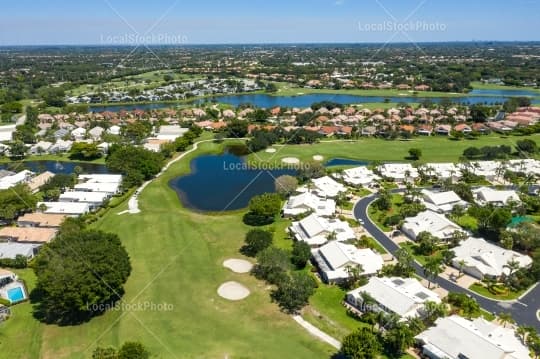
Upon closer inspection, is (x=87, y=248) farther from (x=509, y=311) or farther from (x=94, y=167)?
(x=94, y=167)

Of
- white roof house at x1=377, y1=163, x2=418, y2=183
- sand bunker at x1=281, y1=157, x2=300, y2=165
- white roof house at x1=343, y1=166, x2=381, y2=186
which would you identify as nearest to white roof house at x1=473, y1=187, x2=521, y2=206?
white roof house at x1=377, y1=163, x2=418, y2=183

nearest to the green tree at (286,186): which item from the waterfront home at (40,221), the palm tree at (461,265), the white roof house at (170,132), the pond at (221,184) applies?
the pond at (221,184)

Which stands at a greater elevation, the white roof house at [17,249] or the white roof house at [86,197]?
the white roof house at [86,197]

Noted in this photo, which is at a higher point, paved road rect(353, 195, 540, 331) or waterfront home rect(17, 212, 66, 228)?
waterfront home rect(17, 212, 66, 228)

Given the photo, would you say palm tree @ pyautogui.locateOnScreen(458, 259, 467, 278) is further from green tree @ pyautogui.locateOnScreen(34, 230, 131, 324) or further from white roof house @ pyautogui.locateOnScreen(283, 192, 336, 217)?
green tree @ pyautogui.locateOnScreen(34, 230, 131, 324)

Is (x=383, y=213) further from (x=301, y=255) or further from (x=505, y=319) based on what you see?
(x=505, y=319)

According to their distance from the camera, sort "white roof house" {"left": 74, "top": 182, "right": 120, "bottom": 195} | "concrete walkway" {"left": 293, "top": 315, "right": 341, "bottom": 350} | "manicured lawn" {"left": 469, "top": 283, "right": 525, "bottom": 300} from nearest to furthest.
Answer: "concrete walkway" {"left": 293, "top": 315, "right": 341, "bottom": 350} < "manicured lawn" {"left": 469, "top": 283, "right": 525, "bottom": 300} < "white roof house" {"left": 74, "top": 182, "right": 120, "bottom": 195}

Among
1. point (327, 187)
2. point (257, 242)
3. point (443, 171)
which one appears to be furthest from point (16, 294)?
point (443, 171)

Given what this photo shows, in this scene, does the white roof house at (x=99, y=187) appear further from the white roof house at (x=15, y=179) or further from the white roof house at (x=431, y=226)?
the white roof house at (x=431, y=226)
